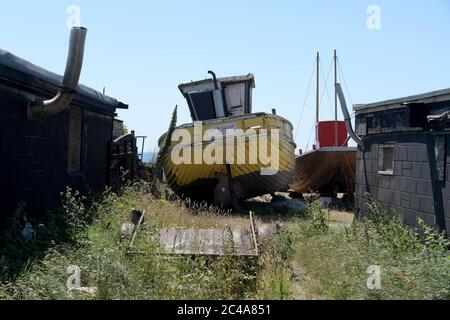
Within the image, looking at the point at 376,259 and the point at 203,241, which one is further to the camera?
the point at 203,241

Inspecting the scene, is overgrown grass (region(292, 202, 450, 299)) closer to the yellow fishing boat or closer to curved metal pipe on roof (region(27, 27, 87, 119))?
the yellow fishing boat

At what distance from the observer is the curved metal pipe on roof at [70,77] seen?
22.4ft

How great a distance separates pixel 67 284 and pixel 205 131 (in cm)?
738

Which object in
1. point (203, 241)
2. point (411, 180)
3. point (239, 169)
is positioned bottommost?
point (203, 241)

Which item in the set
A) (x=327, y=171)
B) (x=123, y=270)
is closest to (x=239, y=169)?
(x=327, y=171)

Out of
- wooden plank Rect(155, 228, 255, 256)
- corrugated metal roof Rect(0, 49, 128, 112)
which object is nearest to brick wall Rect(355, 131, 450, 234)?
wooden plank Rect(155, 228, 255, 256)

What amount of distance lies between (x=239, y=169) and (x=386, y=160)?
437cm

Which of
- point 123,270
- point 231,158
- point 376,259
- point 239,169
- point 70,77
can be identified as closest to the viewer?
point 123,270

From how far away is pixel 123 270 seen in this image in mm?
4867

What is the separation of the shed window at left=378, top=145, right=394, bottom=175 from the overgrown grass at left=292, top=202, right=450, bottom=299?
69 cm

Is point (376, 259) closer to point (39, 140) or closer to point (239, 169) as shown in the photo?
point (39, 140)

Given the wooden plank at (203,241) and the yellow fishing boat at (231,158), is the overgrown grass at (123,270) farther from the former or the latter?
the yellow fishing boat at (231,158)

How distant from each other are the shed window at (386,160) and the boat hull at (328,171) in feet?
22.0
